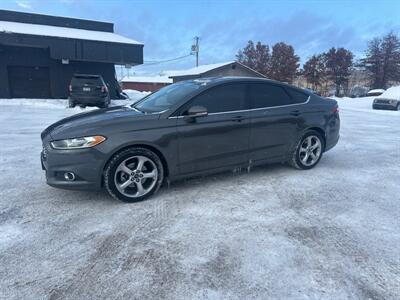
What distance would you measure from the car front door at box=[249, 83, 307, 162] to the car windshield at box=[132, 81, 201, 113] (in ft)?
3.19

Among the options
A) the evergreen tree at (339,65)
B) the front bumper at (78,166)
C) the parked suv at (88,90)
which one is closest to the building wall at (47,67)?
the parked suv at (88,90)

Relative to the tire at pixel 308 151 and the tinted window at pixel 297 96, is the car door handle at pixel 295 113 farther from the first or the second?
the tire at pixel 308 151

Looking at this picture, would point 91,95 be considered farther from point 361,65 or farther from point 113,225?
point 361,65

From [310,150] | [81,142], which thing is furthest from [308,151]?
[81,142]

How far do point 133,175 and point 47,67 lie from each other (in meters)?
19.2

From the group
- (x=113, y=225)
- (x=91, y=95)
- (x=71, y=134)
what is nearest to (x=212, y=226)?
(x=113, y=225)

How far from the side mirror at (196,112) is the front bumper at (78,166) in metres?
1.21

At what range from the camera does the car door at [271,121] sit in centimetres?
475

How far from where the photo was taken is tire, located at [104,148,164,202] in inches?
149

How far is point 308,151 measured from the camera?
5.44 m

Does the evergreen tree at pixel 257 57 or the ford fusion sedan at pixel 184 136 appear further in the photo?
the evergreen tree at pixel 257 57

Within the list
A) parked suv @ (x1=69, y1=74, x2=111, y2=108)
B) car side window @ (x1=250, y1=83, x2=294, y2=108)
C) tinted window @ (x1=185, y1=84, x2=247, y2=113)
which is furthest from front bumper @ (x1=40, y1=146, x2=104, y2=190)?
parked suv @ (x1=69, y1=74, x2=111, y2=108)

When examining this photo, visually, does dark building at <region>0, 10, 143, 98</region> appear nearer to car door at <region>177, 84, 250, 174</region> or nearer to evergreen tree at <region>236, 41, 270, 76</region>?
car door at <region>177, 84, 250, 174</region>

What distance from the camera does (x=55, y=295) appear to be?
2.34 m
